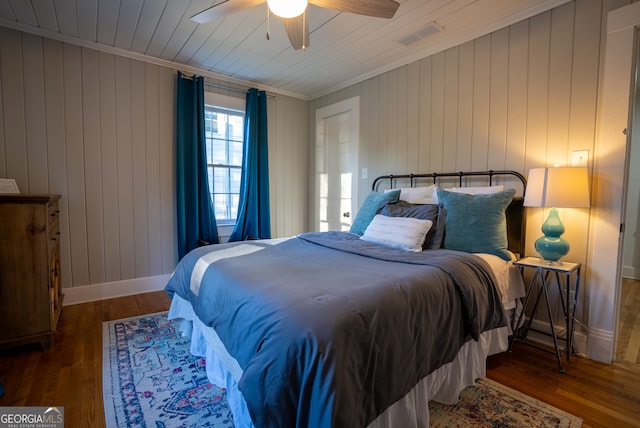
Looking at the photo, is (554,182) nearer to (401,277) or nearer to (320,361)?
(401,277)

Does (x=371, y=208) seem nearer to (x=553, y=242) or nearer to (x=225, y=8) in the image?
(x=553, y=242)

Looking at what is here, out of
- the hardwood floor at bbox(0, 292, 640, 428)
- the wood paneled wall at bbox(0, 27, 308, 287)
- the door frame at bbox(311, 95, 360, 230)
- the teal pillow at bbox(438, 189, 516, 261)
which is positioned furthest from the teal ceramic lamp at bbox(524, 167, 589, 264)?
the wood paneled wall at bbox(0, 27, 308, 287)

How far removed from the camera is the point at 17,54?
2.64m

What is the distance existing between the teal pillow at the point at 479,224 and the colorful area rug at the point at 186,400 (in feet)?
2.82

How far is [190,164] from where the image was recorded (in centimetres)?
348

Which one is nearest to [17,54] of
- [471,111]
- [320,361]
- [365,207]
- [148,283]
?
[148,283]

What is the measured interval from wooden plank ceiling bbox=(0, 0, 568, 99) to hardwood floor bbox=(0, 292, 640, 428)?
2513 mm

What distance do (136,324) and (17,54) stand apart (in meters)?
2.56

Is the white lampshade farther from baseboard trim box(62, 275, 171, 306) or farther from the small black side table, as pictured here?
baseboard trim box(62, 275, 171, 306)

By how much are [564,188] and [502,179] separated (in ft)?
1.94

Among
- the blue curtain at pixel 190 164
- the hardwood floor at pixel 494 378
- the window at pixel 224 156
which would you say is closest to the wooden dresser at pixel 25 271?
the hardwood floor at pixel 494 378

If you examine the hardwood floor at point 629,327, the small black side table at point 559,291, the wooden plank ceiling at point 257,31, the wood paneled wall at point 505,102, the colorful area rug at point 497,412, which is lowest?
the colorful area rug at point 497,412

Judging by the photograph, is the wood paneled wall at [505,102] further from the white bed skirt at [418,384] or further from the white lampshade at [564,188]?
the white bed skirt at [418,384]

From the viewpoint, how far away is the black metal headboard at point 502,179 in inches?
92.5
